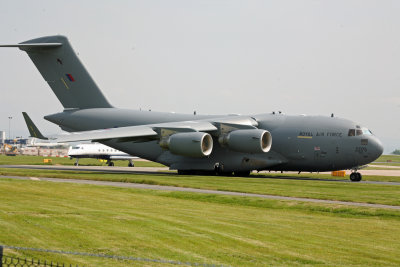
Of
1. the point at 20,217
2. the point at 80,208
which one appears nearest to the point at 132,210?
the point at 80,208

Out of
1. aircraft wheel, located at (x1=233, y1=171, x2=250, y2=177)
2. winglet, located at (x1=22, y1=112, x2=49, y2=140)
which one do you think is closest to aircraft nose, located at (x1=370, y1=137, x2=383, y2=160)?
aircraft wheel, located at (x1=233, y1=171, x2=250, y2=177)

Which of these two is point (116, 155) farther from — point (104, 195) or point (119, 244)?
point (119, 244)

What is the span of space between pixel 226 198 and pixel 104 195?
17.3 feet

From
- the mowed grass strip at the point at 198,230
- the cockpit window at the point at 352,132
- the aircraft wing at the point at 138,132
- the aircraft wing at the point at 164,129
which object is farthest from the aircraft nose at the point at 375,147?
the mowed grass strip at the point at 198,230

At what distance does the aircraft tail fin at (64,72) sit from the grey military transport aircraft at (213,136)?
3.1 inches

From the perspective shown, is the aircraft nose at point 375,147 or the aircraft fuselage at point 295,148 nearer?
the aircraft nose at point 375,147

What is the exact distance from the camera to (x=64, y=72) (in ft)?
161

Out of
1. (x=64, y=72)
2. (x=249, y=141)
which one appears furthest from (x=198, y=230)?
(x=64, y=72)

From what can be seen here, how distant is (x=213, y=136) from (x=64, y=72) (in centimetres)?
1369

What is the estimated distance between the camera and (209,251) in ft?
44.3

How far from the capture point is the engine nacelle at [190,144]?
41719mm

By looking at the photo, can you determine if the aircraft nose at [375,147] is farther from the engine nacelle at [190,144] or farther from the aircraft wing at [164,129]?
the engine nacelle at [190,144]

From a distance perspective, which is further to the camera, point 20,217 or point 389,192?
point 389,192

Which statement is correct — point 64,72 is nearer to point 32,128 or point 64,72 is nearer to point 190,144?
point 32,128
